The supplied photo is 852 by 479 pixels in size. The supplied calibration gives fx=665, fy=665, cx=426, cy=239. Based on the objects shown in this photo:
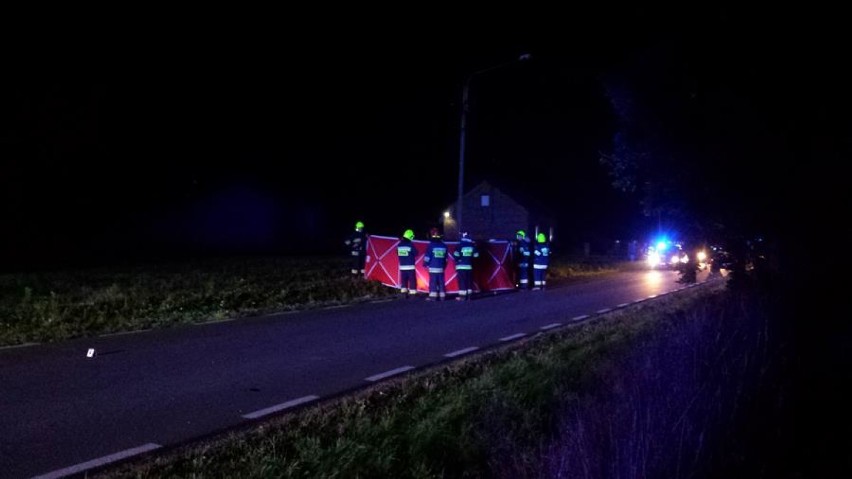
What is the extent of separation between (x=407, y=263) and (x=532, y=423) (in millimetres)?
9890

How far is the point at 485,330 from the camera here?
37.6ft

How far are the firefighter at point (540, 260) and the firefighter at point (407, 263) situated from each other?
13.2ft

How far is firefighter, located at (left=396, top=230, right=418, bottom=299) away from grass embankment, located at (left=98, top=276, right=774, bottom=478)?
7254mm

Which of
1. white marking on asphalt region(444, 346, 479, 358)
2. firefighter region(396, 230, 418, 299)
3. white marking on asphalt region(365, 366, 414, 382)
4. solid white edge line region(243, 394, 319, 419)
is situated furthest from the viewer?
firefighter region(396, 230, 418, 299)

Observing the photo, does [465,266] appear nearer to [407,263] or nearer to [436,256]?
[436,256]

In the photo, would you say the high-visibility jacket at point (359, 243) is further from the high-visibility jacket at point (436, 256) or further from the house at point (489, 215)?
the house at point (489, 215)

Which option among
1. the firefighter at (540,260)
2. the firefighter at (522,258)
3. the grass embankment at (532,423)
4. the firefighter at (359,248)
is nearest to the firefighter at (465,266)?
the firefighter at (522,258)

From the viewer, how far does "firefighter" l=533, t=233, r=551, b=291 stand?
59.9ft

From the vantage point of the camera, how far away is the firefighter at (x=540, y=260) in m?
18.3

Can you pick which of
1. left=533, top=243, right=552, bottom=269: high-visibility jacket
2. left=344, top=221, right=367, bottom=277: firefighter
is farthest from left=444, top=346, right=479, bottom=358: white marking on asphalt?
left=344, top=221, right=367, bottom=277: firefighter

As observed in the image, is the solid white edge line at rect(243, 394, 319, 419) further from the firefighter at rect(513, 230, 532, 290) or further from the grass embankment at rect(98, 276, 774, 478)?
the firefighter at rect(513, 230, 532, 290)

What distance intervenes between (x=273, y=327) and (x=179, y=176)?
33.8 m

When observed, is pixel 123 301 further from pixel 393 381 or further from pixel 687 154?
pixel 687 154

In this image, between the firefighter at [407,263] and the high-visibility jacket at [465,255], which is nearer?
the high-visibility jacket at [465,255]
